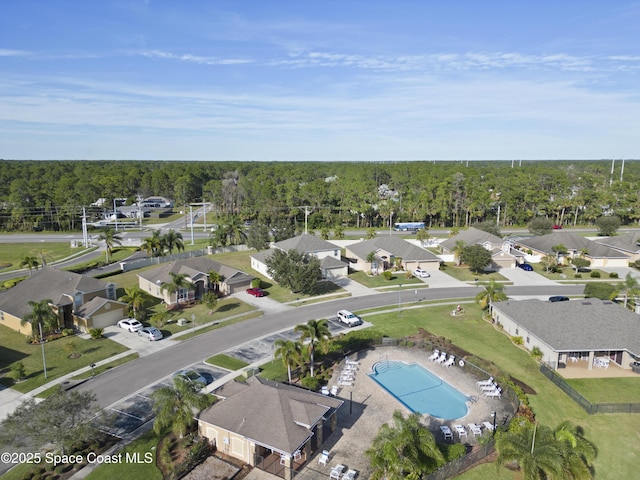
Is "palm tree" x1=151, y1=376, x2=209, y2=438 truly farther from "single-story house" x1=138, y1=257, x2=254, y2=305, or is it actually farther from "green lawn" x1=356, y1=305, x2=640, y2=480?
"single-story house" x1=138, y1=257, x2=254, y2=305

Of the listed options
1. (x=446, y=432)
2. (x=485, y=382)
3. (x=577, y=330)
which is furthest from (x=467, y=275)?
(x=446, y=432)

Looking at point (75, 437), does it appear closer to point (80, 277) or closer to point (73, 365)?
point (73, 365)

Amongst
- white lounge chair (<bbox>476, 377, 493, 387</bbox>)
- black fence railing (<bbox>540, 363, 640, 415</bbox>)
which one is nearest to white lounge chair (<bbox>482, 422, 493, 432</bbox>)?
white lounge chair (<bbox>476, 377, 493, 387</bbox>)

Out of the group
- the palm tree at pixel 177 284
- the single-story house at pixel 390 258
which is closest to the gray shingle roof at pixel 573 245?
the single-story house at pixel 390 258

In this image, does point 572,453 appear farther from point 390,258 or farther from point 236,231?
point 236,231

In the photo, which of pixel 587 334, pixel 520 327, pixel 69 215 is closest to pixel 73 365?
pixel 520 327

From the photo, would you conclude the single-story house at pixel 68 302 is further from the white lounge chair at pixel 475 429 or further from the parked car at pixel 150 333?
the white lounge chair at pixel 475 429
